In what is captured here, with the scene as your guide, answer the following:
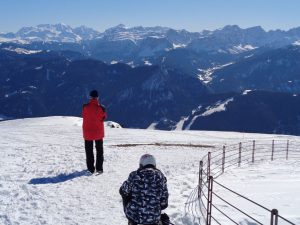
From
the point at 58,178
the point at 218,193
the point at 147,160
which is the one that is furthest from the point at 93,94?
the point at 147,160

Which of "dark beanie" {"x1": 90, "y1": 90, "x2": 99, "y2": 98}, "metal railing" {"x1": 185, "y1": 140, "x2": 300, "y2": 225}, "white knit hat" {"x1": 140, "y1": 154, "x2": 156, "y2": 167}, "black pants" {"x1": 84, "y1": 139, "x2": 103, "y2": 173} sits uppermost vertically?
"dark beanie" {"x1": 90, "y1": 90, "x2": 99, "y2": 98}

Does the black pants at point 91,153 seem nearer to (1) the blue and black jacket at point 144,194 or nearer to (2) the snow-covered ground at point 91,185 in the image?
(2) the snow-covered ground at point 91,185

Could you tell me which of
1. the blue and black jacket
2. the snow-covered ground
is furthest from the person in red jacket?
the blue and black jacket

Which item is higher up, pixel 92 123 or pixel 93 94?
pixel 93 94

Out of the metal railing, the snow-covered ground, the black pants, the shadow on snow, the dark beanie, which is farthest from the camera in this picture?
the black pants

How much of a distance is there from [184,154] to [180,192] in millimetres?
10815

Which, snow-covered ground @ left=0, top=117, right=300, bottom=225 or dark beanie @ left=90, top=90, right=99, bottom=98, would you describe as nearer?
snow-covered ground @ left=0, top=117, right=300, bottom=225

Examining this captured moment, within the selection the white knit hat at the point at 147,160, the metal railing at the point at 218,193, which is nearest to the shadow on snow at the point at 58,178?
the metal railing at the point at 218,193

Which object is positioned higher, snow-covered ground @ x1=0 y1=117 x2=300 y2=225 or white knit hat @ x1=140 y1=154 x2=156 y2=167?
white knit hat @ x1=140 y1=154 x2=156 y2=167

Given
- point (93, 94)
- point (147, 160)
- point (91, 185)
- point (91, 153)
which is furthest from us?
point (91, 153)

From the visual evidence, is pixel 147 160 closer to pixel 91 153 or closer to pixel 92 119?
pixel 92 119

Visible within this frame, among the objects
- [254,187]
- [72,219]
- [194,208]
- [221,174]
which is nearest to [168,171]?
[221,174]

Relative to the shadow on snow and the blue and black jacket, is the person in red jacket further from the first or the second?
the blue and black jacket

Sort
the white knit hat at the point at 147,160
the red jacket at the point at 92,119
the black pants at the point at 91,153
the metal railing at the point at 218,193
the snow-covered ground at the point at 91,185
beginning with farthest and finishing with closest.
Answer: the black pants at the point at 91,153 < the red jacket at the point at 92,119 < the snow-covered ground at the point at 91,185 < the metal railing at the point at 218,193 < the white knit hat at the point at 147,160
